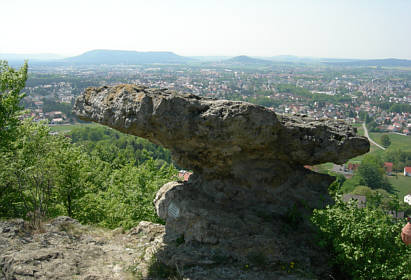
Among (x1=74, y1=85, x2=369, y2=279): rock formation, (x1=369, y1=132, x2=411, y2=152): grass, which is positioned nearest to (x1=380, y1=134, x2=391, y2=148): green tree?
(x1=369, y1=132, x2=411, y2=152): grass

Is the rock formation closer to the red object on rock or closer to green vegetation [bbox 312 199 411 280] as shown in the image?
green vegetation [bbox 312 199 411 280]

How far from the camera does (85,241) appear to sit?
9930mm

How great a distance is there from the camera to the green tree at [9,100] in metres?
12.8

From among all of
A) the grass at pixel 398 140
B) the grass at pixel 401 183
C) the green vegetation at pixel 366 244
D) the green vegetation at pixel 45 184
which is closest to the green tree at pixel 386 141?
the grass at pixel 398 140

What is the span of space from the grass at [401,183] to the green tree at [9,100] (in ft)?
211

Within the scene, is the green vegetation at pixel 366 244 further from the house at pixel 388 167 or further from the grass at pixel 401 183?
the house at pixel 388 167

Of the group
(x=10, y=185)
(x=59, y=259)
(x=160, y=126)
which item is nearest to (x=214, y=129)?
(x=160, y=126)

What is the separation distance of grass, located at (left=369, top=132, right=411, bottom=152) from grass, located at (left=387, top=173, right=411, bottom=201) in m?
22.0

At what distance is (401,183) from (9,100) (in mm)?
74257

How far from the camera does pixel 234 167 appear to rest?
9969 mm

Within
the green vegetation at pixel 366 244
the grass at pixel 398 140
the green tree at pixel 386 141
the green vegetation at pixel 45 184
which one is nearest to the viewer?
the green vegetation at pixel 366 244

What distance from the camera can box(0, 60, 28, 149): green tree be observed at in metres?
12.8

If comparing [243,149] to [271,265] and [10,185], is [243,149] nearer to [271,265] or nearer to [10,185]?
[271,265]

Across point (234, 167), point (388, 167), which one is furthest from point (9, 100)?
point (388, 167)
